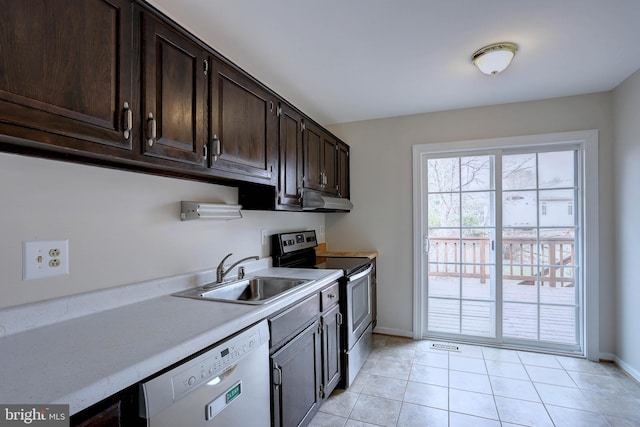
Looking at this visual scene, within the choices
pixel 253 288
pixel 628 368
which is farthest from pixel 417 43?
pixel 628 368

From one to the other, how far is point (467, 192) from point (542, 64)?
1270mm

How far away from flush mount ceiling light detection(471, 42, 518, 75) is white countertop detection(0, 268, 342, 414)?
78.1 inches

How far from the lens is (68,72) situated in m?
0.98

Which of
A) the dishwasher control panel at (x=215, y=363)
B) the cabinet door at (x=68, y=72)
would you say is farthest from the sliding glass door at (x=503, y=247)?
the cabinet door at (x=68, y=72)

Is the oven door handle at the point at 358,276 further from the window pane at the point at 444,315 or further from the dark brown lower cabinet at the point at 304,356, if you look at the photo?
the window pane at the point at 444,315

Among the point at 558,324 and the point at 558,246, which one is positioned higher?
the point at 558,246

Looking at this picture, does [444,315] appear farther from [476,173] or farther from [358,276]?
[476,173]

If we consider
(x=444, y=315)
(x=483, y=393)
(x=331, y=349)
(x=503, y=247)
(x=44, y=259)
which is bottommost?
(x=483, y=393)

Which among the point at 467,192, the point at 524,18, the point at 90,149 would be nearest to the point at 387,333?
the point at 467,192

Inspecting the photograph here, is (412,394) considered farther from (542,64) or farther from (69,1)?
(69,1)

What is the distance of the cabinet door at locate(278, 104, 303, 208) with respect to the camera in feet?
7.21

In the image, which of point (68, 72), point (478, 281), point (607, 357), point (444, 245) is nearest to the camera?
point (68, 72)

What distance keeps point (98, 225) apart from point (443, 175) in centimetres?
298

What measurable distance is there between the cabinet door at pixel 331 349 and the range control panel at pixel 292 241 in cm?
67
